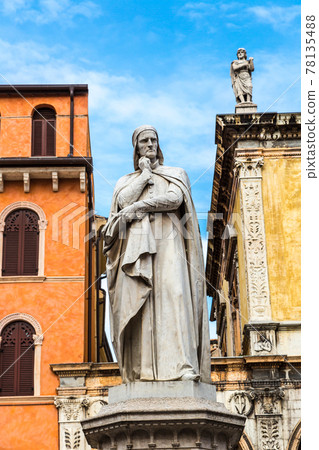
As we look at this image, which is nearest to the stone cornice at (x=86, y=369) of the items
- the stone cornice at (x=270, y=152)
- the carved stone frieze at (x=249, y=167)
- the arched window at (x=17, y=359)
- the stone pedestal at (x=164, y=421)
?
the arched window at (x=17, y=359)

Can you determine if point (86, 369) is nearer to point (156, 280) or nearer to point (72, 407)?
point (72, 407)

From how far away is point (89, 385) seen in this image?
2295 centimetres

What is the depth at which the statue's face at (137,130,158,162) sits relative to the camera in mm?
7625

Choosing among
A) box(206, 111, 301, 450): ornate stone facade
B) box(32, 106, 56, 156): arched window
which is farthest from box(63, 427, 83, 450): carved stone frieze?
box(32, 106, 56, 156): arched window

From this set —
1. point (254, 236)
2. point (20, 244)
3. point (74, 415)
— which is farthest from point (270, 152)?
point (74, 415)

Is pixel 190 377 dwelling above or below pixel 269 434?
below

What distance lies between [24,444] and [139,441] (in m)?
17.8

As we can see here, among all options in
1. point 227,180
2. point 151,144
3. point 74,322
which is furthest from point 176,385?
point 227,180

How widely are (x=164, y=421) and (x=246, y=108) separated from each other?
2013cm

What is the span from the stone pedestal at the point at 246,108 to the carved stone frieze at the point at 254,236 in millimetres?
1566

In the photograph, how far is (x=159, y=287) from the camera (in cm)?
706

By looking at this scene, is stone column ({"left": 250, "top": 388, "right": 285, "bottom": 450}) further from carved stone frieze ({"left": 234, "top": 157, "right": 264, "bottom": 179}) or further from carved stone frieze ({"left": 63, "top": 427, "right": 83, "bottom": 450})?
carved stone frieze ({"left": 234, "top": 157, "right": 264, "bottom": 179})

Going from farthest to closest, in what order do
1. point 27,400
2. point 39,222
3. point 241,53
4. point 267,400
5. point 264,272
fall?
point 241,53, point 39,222, point 264,272, point 27,400, point 267,400

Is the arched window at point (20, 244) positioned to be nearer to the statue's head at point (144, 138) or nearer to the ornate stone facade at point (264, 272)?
the ornate stone facade at point (264, 272)
